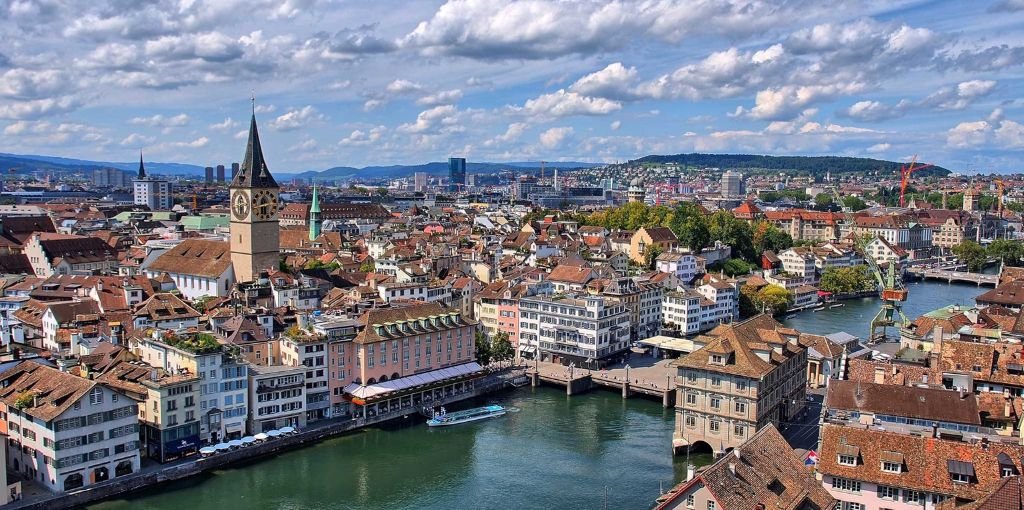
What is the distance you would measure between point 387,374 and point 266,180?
23596mm

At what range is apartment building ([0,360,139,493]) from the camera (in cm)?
2830

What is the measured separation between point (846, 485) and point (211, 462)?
2227 cm

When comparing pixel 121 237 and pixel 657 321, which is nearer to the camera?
pixel 657 321

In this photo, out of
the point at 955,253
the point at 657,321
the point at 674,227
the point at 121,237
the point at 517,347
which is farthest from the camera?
the point at 955,253

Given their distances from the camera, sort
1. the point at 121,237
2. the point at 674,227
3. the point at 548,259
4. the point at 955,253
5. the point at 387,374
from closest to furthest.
Result: the point at 387,374
the point at 548,259
the point at 121,237
the point at 674,227
the point at 955,253

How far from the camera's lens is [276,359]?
38.2m

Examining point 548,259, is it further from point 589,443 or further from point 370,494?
point 370,494

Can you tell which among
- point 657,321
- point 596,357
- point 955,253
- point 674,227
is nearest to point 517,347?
point 596,357

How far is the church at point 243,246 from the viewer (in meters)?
56.7

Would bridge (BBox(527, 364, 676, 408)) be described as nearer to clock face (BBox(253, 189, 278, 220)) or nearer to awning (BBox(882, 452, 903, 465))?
awning (BBox(882, 452, 903, 465))

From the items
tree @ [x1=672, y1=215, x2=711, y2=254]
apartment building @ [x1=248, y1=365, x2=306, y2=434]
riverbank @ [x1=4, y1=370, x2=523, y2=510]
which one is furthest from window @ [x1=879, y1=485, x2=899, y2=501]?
tree @ [x1=672, y1=215, x2=711, y2=254]

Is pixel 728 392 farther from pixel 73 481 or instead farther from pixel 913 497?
pixel 73 481

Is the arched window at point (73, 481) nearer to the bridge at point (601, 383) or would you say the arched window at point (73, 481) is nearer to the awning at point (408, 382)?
the awning at point (408, 382)

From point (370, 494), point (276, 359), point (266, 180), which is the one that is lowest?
point (370, 494)
